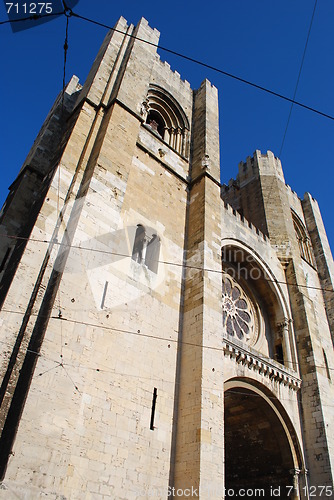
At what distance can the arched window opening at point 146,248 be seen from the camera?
8969mm

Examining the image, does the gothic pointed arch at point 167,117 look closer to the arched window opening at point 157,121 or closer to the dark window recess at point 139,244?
the arched window opening at point 157,121

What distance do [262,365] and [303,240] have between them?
968cm

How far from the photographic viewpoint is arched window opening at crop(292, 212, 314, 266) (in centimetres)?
1773

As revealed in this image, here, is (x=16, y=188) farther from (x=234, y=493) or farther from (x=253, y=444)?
(x=234, y=493)

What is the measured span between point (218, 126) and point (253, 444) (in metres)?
10.8

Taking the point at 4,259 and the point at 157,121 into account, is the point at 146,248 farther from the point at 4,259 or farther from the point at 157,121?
the point at 157,121

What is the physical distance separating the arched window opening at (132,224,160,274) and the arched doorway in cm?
356

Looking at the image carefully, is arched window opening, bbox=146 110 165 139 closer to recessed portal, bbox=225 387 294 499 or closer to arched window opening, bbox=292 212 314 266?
arched window opening, bbox=292 212 314 266

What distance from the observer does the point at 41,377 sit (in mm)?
5496

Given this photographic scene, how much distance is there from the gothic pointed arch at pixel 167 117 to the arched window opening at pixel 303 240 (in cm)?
776

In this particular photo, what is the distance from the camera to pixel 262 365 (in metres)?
10.3

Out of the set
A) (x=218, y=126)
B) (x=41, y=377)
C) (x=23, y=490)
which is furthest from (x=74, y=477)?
(x=218, y=126)

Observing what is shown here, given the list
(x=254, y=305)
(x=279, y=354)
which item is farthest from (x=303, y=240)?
(x=279, y=354)

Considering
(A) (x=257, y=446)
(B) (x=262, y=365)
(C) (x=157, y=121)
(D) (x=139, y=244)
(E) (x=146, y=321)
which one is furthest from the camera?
(C) (x=157, y=121)
